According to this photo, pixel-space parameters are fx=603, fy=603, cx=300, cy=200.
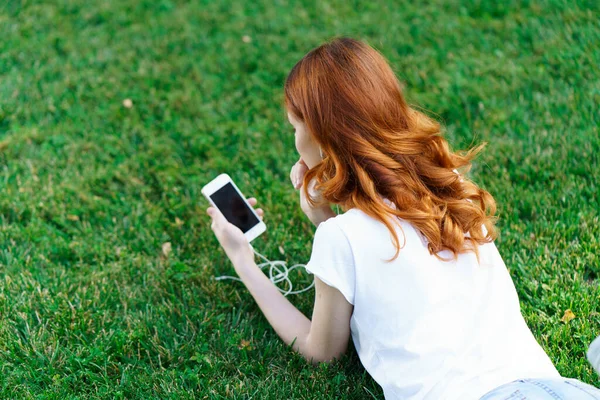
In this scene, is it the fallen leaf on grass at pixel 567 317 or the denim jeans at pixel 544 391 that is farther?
the fallen leaf on grass at pixel 567 317

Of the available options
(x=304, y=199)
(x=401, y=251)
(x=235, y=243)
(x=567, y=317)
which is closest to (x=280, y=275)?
(x=235, y=243)

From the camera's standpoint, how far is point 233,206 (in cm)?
322

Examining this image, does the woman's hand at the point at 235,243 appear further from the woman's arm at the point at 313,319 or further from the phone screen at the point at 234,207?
the phone screen at the point at 234,207

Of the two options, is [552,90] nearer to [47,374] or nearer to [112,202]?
[112,202]

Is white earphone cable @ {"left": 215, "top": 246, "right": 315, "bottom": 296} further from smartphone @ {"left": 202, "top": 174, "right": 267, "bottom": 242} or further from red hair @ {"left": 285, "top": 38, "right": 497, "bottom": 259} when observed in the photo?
red hair @ {"left": 285, "top": 38, "right": 497, "bottom": 259}

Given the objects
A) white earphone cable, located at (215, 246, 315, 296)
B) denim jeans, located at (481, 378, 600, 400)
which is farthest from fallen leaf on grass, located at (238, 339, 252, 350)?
denim jeans, located at (481, 378, 600, 400)

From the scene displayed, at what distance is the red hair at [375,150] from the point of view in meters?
2.20

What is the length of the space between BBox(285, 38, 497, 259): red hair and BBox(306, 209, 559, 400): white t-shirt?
0.26 feet

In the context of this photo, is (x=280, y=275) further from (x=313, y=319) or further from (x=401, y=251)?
(x=401, y=251)

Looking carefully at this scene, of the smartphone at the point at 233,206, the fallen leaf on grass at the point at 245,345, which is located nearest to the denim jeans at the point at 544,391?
the fallen leaf on grass at the point at 245,345

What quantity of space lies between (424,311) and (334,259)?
367 mm

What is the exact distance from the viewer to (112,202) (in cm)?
393

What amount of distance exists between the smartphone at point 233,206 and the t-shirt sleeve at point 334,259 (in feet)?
3.48

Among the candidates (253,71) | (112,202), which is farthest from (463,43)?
(112,202)
